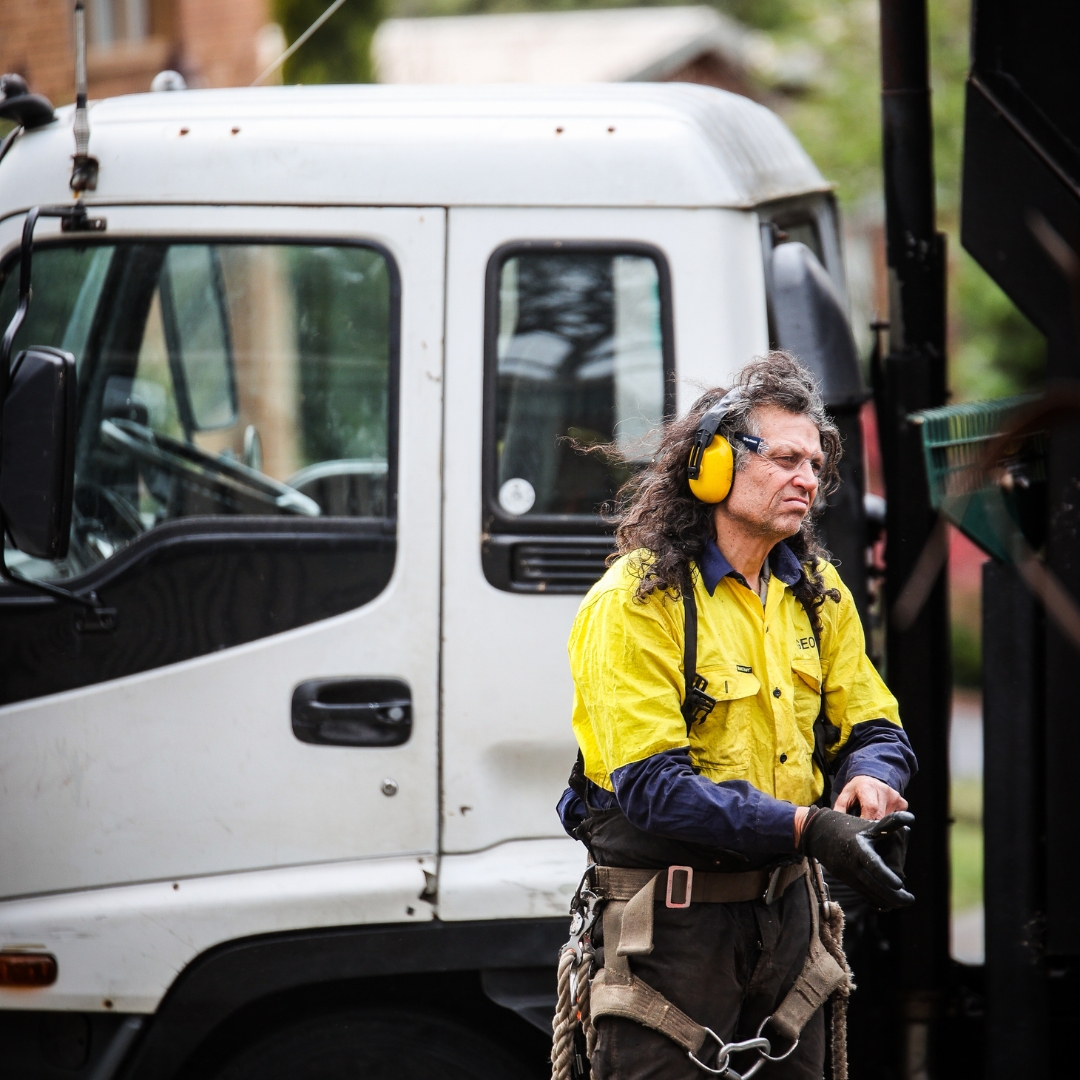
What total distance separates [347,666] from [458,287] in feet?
2.56

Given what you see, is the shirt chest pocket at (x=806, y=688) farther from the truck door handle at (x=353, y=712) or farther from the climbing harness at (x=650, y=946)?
the truck door handle at (x=353, y=712)

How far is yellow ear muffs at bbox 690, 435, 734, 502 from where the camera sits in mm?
2182

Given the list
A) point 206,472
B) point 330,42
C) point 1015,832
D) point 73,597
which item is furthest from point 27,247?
point 330,42

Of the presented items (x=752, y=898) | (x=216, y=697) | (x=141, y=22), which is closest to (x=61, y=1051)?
(x=216, y=697)

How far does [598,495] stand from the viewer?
268 cm

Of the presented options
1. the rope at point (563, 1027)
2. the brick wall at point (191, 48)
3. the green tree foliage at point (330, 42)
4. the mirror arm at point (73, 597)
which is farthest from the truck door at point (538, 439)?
the brick wall at point (191, 48)

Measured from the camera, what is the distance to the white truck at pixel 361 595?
2596 millimetres

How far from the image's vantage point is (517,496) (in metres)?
2.65

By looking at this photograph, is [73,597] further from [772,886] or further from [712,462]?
[772,886]

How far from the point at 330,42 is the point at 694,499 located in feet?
23.1

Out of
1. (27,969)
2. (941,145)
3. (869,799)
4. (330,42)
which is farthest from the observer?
(941,145)

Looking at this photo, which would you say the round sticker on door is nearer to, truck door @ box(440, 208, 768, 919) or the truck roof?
truck door @ box(440, 208, 768, 919)

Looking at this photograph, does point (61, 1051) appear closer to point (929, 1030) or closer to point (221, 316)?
point (221, 316)

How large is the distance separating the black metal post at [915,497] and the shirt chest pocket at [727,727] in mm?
920
